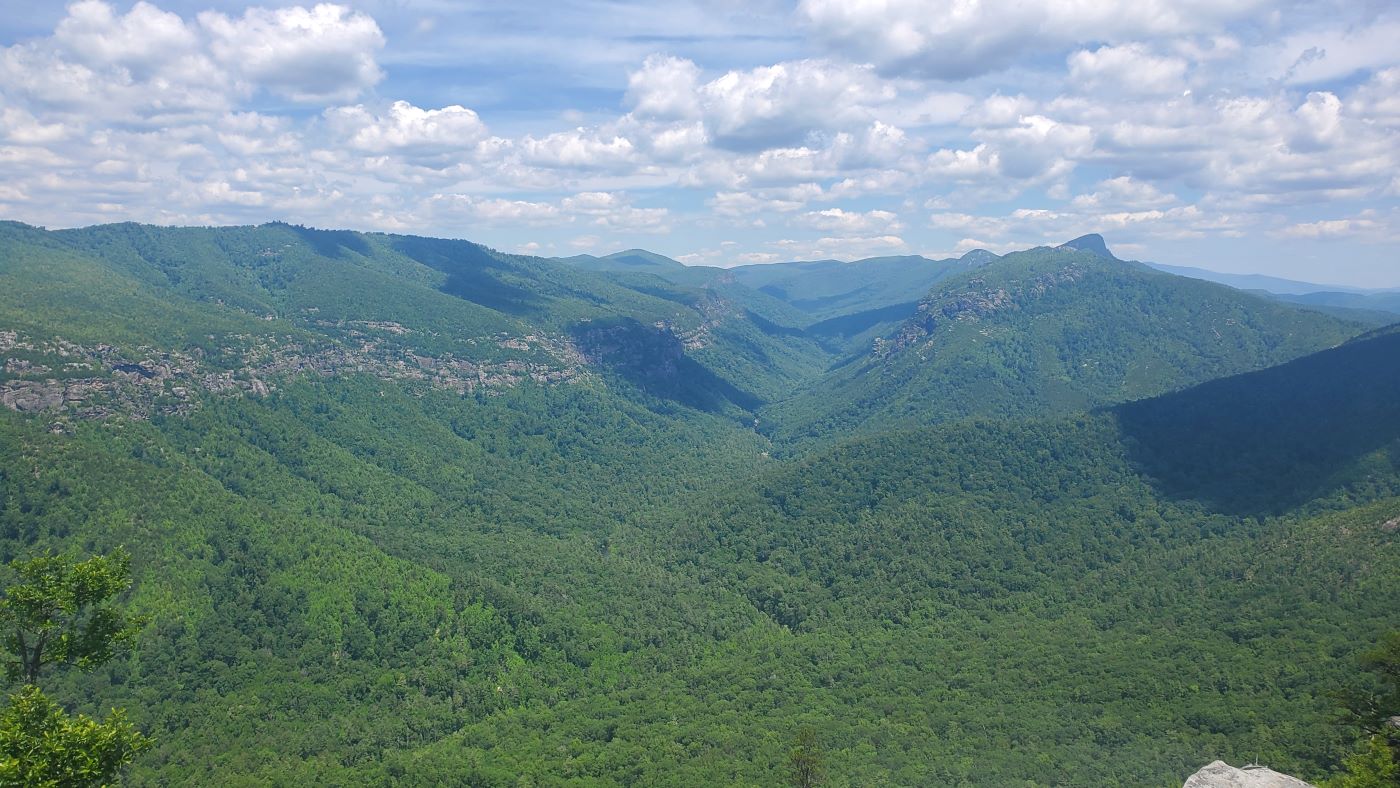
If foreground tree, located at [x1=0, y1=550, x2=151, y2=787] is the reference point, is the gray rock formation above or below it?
below

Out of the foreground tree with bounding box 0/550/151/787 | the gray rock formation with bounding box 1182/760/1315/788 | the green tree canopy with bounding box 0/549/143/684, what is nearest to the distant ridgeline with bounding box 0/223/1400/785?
the gray rock formation with bounding box 1182/760/1315/788

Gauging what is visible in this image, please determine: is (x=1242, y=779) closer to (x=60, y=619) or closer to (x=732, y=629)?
(x=60, y=619)

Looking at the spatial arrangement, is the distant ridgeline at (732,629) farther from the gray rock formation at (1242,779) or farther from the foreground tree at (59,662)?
the foreground tree at (59,662)

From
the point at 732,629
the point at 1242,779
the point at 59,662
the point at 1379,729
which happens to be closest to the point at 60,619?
the point at 59,662

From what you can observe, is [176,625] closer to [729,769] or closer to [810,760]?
[729,769]

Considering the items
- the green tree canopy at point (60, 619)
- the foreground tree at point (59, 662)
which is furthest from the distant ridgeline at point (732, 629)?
the green tree canopy at point (60, 619)

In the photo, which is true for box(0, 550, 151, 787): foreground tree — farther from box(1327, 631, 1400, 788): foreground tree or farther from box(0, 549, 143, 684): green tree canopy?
box(1327, 631, 1400, 788): foreground tree
